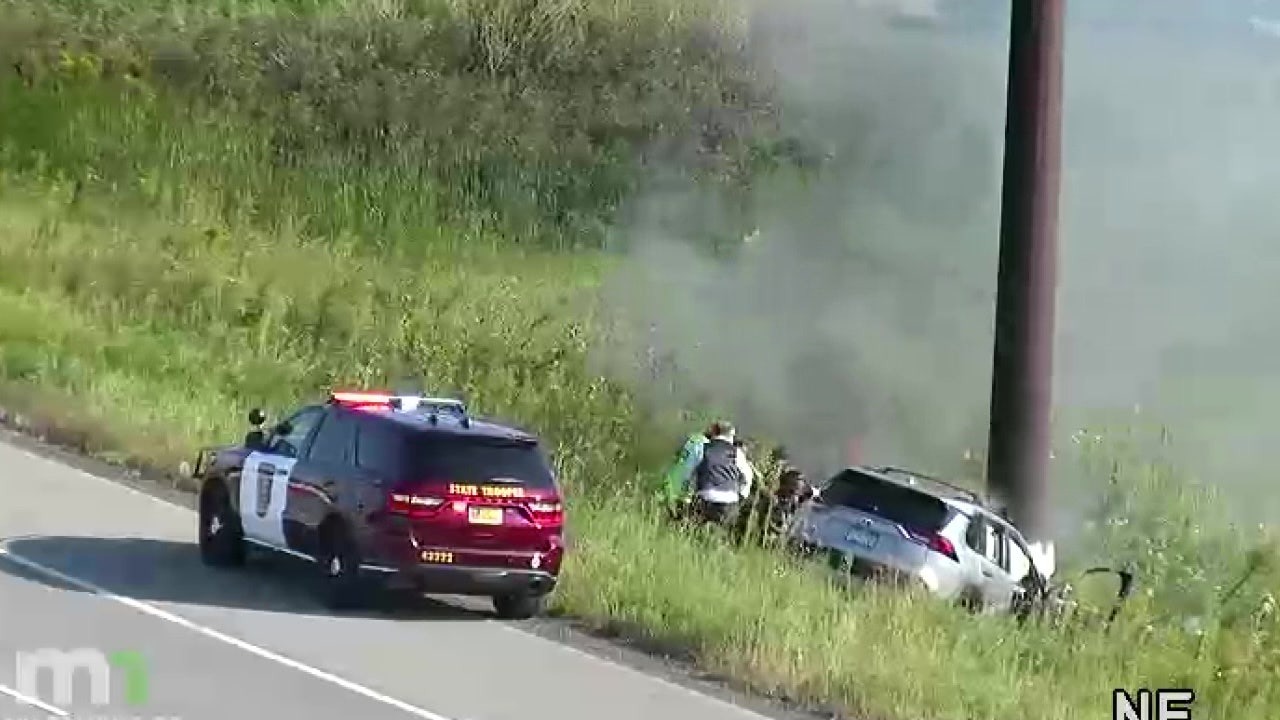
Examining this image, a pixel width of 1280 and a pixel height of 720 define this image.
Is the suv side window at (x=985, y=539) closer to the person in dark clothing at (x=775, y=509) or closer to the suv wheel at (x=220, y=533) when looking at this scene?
the person in dark clothing at (x=775, y=509)

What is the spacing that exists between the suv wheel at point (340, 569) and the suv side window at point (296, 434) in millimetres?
1025

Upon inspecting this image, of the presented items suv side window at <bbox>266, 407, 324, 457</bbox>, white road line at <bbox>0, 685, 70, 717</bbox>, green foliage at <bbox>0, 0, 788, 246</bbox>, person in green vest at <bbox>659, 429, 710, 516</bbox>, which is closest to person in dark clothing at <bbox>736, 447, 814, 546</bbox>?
person in green vest at <bbox>659, 429, 710, 516</bbox>

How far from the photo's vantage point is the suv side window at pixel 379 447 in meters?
15.0

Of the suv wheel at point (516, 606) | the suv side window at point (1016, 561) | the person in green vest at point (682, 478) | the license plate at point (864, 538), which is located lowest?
the suv side window at point (1016, 561)

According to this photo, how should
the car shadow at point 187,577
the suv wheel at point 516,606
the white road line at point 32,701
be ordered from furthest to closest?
the suv wheel at point 516,606, the car shadow at point 187,577, the white road line at point 32,701

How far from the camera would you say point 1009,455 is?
21.9m

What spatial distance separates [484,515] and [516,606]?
0.77 metres

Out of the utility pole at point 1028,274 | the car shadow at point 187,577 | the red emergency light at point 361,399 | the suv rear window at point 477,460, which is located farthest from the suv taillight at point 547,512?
the utility pole at point 1028,274

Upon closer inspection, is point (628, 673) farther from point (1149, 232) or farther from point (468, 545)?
point (1149, 232)

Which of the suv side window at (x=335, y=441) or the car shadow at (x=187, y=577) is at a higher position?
the suv side window at (x=335, y=441)

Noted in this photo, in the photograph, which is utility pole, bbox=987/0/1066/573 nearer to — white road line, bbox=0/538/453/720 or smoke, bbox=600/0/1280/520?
smoke, bbox=600/0/1280/520

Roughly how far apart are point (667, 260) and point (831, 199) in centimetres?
260

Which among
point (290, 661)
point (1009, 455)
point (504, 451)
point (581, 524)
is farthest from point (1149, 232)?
A: point (290, 661)

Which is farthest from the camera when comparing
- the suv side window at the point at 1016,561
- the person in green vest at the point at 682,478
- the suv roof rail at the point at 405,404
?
the person in green vest at the point at 682,478
